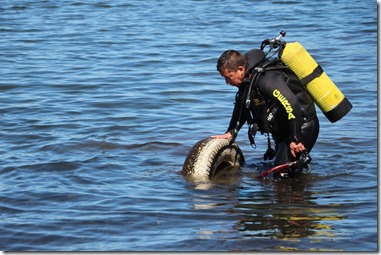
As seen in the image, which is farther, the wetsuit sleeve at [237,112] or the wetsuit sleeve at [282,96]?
the wetsuit sleeve at [237,112]

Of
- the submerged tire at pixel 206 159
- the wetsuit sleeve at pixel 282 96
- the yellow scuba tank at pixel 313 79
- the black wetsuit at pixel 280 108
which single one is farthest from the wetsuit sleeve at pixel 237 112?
the yellow scuba tank at pixel 313 79

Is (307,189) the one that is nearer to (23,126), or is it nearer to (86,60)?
(23,126)

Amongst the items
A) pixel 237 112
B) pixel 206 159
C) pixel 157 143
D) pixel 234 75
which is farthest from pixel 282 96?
pixel 157 143

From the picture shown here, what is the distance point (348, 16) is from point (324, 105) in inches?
524

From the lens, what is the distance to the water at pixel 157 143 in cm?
691

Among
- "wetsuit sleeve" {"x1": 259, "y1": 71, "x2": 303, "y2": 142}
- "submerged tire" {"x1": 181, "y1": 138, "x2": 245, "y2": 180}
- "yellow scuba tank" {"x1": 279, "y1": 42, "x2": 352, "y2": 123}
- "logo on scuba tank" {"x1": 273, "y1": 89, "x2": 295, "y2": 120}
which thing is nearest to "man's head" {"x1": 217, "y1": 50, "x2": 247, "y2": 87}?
"wetsuit sleeve" {"x1": 259, "y1": 71, "x2": 303, "y2": 142}

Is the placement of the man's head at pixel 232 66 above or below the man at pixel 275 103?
above

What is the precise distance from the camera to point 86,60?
16547mm

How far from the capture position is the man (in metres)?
7.65

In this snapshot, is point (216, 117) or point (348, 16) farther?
point (348, 16)

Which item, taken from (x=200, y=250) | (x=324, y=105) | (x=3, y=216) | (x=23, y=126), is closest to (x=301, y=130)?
(x=324, y=105)

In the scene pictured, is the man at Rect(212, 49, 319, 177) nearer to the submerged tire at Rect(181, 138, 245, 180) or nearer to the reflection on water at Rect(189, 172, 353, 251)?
the submerged tire at Rect(181, 138, 245, 180)

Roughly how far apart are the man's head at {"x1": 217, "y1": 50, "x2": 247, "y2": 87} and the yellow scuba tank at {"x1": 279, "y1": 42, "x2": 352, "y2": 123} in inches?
18.8

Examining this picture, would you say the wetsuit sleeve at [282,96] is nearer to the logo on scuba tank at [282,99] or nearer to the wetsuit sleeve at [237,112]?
the logo on scuba tank at [282,99]
